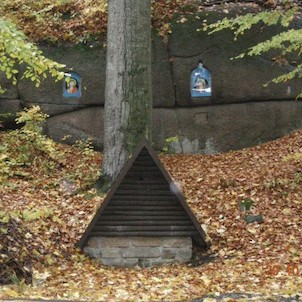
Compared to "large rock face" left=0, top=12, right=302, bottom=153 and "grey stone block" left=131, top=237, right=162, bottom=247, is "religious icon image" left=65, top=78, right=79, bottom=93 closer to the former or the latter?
"large rock face" left=0, top=12, right=302, bottom=153

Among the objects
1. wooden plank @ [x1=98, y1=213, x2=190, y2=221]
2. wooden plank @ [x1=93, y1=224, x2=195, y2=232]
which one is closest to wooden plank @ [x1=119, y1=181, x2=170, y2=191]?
wooden plank @ [x1=98, y1=213, x2=190, y2=221]

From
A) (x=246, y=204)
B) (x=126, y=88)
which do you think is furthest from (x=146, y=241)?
(x=126, y=88)

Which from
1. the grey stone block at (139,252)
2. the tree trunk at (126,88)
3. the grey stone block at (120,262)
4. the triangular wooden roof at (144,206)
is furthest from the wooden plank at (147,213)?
the tree trunk at (126,88)

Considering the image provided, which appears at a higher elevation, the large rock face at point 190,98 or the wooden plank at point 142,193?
the large rock face at point 190,98

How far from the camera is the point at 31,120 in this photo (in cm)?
1090

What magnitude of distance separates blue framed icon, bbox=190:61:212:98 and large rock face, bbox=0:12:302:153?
0.11 metres

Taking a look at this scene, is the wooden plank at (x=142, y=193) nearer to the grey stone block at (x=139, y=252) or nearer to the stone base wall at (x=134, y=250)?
the stone base wall at (x=134, y=250)

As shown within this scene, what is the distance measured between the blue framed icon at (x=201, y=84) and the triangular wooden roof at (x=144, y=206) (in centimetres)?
542

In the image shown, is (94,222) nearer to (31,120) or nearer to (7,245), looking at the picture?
(7,245)

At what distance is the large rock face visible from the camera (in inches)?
489

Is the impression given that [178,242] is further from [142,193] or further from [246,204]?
[246,204]

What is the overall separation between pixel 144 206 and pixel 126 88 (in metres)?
2.49

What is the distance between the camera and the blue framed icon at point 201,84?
12648 millimetres

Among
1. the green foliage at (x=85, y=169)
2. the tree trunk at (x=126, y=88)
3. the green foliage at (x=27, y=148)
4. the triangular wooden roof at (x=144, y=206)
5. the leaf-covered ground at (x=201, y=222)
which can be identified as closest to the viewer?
the leaf-covered ground at (x=201, y=222)
